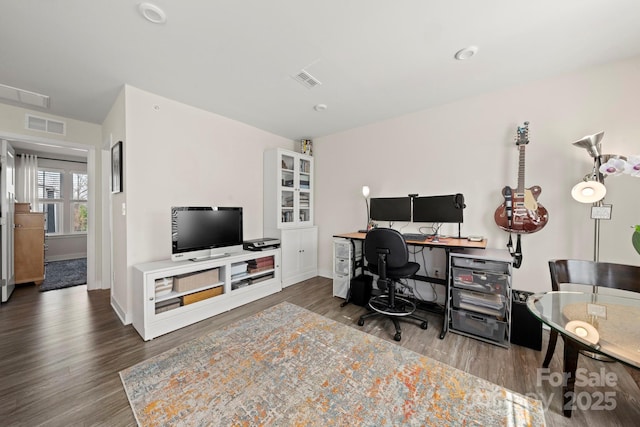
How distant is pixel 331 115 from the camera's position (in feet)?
10.4

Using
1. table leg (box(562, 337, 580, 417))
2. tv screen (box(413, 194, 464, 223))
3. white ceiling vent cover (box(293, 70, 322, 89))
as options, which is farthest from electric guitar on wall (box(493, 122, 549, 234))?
white ceiling vent cover (box(293, 70, 322, 89))

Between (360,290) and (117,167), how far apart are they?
3.09m

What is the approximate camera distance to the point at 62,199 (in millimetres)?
5242

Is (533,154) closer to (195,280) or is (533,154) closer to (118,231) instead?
(195,280)

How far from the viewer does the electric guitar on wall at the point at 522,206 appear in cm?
224

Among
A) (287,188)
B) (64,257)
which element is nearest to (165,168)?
(287,188)

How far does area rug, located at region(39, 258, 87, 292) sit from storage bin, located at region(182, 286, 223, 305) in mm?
2685

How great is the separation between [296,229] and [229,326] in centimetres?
169

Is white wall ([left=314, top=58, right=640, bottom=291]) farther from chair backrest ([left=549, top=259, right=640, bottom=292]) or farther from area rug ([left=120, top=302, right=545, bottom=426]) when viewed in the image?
area rug ([left=120, top=302, right=545, bottom=426])

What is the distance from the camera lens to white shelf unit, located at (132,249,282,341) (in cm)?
214

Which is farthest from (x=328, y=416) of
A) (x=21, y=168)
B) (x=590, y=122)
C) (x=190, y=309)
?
(x=21, y=168)

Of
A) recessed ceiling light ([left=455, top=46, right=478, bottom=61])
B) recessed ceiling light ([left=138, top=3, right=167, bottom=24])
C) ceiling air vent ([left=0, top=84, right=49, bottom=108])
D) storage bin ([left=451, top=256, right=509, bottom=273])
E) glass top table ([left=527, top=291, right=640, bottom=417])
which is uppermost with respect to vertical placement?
recessed ceiling light ([left=455, top=46, right=478, bottom=61])

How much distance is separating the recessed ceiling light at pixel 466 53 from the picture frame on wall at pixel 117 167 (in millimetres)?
3324

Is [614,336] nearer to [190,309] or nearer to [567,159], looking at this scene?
[567,159]
